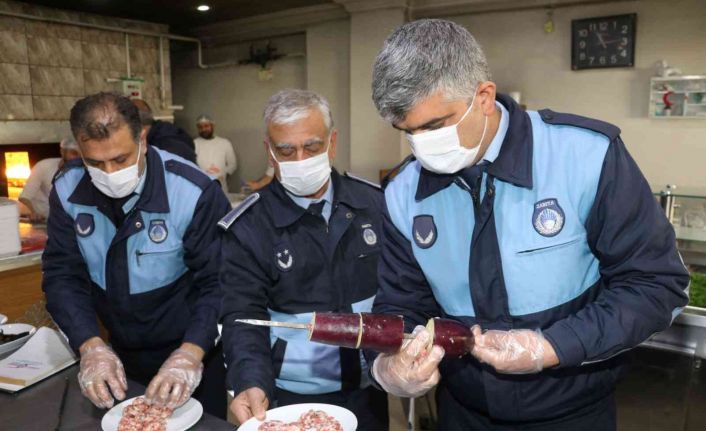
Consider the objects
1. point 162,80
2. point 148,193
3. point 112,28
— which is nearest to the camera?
point 148,193

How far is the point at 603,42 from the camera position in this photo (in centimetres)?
471

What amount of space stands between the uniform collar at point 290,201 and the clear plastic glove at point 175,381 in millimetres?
490

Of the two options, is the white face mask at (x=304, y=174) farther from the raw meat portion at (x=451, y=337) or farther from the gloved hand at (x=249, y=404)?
the raw meat portion at (x=451, y=337)

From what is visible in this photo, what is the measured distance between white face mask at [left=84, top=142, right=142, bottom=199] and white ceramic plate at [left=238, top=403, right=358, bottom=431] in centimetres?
92

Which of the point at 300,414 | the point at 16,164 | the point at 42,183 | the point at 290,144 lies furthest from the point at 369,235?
the point at 16,164

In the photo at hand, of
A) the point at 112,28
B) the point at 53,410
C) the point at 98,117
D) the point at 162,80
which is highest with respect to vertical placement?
the point at 112,28

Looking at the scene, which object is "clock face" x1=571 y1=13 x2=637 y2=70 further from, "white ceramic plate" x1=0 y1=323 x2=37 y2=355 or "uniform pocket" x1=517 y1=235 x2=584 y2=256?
"white ceramic plate" x1=0 y1=323 x2=37 y2=355

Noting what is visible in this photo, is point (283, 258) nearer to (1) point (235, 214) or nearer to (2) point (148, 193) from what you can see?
(1) point (235, 214)

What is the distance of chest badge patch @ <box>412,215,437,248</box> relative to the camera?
4.33ft

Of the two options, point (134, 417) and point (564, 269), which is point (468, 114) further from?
point (134, 417)

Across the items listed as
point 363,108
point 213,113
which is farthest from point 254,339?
point 213,113

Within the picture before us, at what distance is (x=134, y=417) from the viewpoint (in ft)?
4.73

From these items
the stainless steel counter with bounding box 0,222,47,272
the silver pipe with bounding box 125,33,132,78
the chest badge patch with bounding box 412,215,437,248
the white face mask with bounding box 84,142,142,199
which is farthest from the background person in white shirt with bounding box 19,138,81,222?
the chest badge patch with bounding box 412,215,437,248

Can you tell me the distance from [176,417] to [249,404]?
0.21 meters
